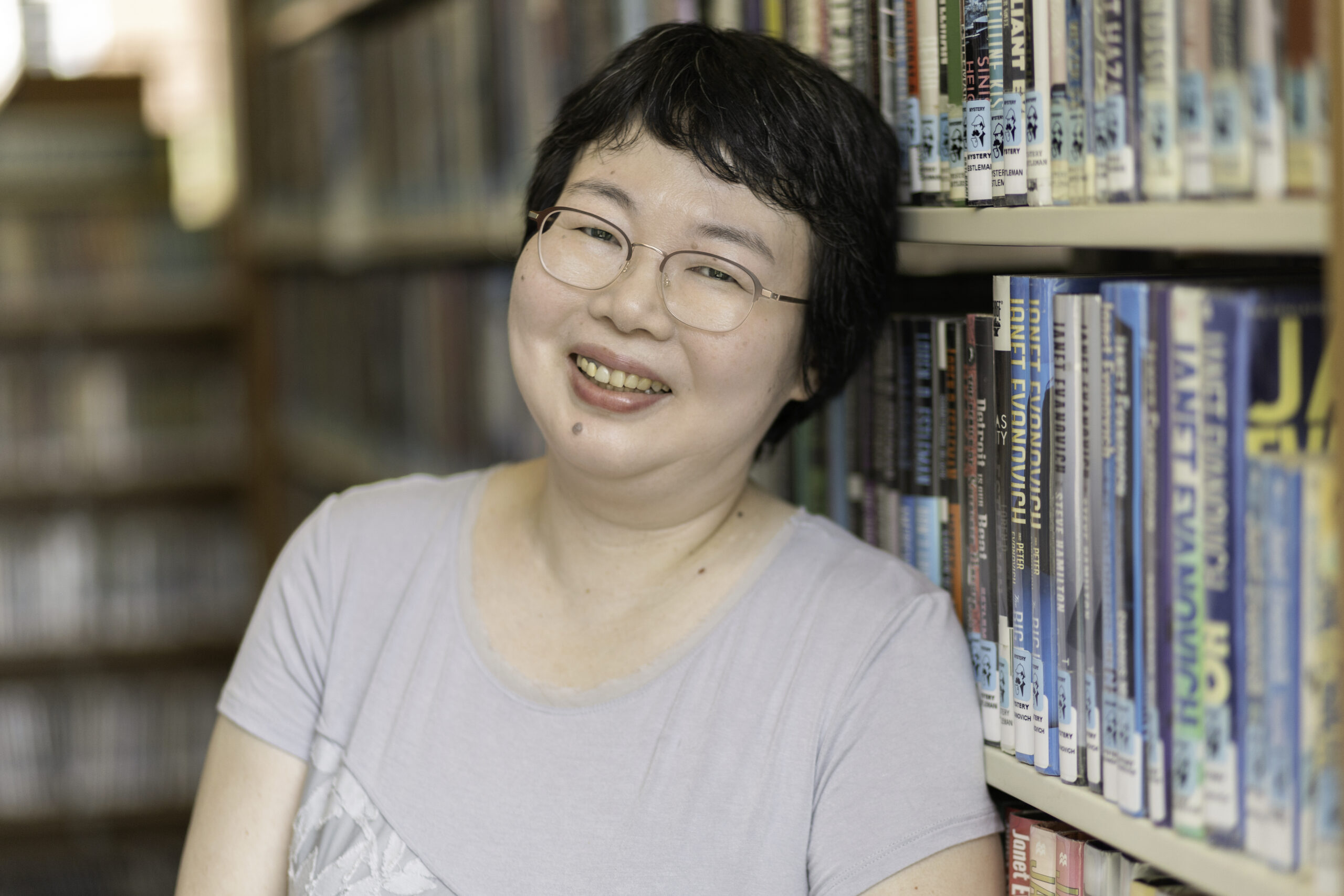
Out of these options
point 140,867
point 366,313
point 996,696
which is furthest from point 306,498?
point 996,696

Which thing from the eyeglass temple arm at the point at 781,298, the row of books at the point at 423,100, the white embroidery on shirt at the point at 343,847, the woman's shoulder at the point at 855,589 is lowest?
the white embroidery on shirt at the point at 343,847

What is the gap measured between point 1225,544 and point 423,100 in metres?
1.92

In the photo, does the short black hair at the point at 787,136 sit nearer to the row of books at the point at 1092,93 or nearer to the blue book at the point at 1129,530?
the row of books at the point at 1092,93

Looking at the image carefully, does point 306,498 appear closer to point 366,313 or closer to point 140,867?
point 366,313

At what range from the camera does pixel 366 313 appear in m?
2.71

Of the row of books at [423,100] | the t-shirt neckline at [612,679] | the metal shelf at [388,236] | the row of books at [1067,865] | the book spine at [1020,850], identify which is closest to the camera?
the row of books at [1067,865]

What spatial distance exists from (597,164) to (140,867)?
2789 millimetres

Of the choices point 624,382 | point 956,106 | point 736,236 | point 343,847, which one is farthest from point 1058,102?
point 343,847

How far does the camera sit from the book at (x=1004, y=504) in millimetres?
929

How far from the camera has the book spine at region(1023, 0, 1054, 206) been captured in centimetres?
88

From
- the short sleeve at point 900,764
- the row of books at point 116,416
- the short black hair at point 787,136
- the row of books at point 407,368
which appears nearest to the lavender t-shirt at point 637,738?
the short sleeve at point 900,764

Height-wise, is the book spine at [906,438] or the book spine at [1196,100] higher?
the book spine at [1196,100]

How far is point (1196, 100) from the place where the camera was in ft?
2.45

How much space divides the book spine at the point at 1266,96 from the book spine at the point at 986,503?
10.5 inches
